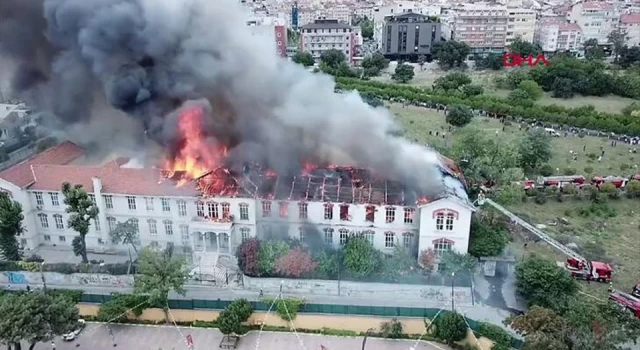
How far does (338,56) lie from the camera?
72.0 metres

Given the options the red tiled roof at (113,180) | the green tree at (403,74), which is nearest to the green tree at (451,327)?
the red tiled roof at (113,180)

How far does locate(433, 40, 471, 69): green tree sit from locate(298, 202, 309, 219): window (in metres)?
53.1

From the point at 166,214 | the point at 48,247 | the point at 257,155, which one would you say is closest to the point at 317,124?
the point at 257,155

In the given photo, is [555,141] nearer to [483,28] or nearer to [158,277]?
[158,277]

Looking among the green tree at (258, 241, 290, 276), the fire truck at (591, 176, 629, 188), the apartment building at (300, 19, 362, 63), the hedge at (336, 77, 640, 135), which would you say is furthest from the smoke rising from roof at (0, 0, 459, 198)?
the apartment building at (300, 19, 362, 63)

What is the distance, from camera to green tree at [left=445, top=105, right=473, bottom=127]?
48612 millimetres

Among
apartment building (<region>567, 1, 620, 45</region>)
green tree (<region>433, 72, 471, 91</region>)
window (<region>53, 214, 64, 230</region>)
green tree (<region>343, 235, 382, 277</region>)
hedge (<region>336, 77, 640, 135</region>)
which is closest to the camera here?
green tree (<region>343, 235, 382, 277</region>)

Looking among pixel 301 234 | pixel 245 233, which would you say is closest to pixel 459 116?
pixel 301 234

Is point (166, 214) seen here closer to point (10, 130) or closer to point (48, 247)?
point (48, 247)

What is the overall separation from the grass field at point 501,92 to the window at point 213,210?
4312cm

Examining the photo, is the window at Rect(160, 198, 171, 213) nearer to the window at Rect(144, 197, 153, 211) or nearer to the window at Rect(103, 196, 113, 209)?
the window at Rect(144, 197, 153, 211)

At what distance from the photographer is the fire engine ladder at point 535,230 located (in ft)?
93.7

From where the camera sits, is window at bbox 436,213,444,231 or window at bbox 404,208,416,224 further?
window at bbox 404,208,416,224

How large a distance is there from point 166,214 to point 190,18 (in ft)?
40.1
